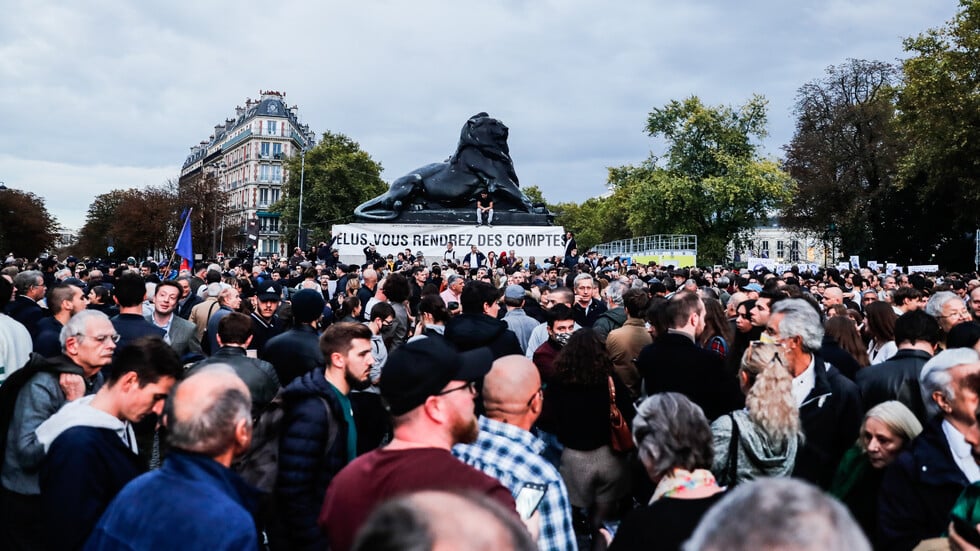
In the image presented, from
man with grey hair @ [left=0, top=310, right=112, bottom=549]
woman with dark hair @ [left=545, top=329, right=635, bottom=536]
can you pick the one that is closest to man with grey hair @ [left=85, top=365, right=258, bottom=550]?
man with grey hair @ [left=0, top=310, right=112, bottom=549]

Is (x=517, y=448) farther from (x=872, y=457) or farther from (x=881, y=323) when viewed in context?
(x=881, y=323)

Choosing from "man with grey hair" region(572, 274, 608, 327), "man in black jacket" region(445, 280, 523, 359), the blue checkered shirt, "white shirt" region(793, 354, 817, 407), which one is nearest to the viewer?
the blue checkered shirt

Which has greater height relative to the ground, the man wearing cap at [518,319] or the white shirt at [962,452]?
the man wearing cap at [518,319]

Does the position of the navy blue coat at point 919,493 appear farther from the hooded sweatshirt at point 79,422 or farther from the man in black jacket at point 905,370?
the hooded sweatshirt at point 79,422

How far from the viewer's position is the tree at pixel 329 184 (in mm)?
70250

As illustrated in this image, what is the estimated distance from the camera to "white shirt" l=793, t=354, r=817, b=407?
172 inches

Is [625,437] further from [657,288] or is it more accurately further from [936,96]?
[936,96]

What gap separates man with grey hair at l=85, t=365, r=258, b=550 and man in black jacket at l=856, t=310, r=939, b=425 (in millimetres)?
3651

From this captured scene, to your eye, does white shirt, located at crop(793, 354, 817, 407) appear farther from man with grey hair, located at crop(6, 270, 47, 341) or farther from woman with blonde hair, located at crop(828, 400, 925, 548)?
man with grey hair, located at crop(6, 270, 47, 341)

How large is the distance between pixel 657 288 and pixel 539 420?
458cm

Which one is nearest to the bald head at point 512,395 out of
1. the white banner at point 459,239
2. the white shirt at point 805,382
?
the white shirt at point 805,382

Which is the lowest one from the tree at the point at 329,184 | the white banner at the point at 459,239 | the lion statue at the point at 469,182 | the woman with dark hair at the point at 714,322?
the woman with dark hair at the point at 714,322

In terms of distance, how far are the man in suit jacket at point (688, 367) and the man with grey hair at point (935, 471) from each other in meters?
1.42

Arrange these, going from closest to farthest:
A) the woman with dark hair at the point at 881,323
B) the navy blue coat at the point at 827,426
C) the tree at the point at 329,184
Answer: the navy blue coat at the point at 827,426
the woman with dark hair at the point at 881,323
the tree at the point at 329,184
